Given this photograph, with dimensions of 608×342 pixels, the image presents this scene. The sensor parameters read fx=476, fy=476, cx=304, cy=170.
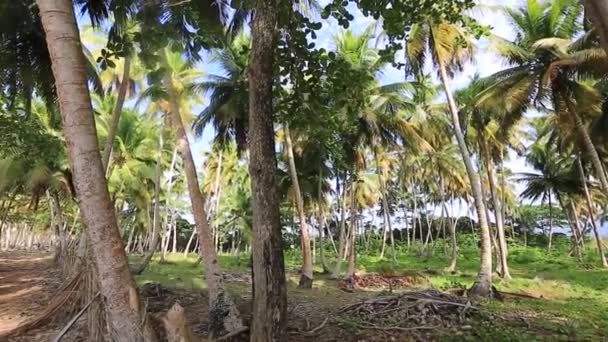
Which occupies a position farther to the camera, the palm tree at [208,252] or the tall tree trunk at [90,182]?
the palm tree at [208,252]

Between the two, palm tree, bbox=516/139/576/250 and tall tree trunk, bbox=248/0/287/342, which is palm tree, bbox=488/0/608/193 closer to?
tall tree trunk, bbox=248/0/287/342

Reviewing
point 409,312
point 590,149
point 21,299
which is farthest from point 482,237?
point 21,299

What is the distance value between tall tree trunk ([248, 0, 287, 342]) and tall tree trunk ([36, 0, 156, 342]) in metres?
1.65

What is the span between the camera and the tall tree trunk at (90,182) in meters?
3.99

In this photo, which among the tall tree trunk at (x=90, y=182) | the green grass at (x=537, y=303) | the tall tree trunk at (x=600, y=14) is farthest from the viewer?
the green grass at (x=537, y=303)

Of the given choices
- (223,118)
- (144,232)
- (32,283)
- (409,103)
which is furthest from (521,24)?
(144,232)

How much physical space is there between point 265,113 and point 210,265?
142 inches

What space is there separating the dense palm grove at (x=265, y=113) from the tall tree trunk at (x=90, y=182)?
12 millimetres

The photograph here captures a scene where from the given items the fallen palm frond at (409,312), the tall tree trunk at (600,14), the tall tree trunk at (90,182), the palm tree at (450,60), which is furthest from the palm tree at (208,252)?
the palm tree at (450,60)

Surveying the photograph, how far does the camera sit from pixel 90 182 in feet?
13.4

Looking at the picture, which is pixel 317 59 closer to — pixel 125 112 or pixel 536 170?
pixel 125 112

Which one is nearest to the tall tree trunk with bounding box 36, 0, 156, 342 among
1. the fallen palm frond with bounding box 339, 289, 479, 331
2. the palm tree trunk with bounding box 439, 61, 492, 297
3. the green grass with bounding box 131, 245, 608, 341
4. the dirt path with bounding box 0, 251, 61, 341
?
the dirt path with bounding box 0, 251, 61, 341

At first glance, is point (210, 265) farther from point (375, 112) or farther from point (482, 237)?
point (375, 112)

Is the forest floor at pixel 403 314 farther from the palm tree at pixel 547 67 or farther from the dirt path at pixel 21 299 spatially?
the palm tree at pixel 547 67
